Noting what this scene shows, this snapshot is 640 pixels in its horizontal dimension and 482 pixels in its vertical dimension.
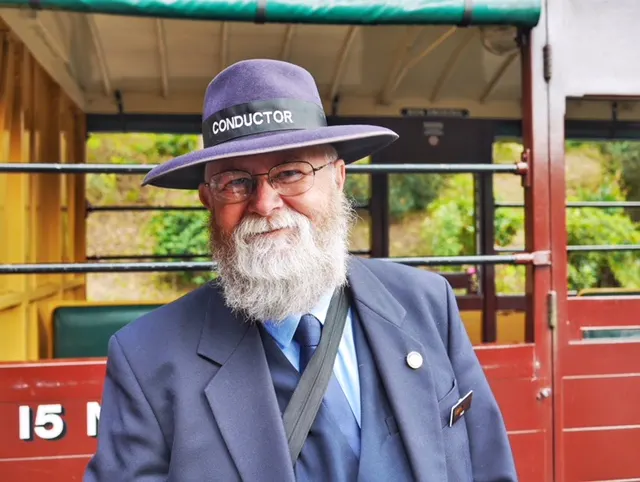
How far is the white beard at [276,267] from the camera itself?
4.58 ft

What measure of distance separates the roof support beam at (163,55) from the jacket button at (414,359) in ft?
8.49

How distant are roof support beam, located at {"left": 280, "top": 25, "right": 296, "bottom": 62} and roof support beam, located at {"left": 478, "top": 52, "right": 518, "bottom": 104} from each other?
4.49 ft

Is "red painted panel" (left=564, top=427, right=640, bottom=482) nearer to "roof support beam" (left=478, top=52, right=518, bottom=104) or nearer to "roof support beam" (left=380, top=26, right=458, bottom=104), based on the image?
"roof support beam" (left=380, top=26, right=458, bottom=104)

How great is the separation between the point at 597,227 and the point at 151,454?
33.1 ft

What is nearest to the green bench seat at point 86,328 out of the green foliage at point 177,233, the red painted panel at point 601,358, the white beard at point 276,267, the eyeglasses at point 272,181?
the white beard at point 276,267

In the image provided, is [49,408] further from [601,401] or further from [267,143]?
[601,401]

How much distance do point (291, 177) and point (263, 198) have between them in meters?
0.08

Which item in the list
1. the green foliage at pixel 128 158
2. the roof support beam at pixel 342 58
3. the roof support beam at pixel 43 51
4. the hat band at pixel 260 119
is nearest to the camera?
the hat band at pixel 260 119

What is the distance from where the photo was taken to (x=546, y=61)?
231 cm

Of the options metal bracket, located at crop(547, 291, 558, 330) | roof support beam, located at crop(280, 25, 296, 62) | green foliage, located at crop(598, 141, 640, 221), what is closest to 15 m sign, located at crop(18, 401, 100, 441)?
metal bracket, located at crop(547, 291, 558, 330)

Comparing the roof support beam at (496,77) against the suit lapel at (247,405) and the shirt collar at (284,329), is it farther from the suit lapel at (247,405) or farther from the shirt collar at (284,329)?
the suit lapel at (247,405)

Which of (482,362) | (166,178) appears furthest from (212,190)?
(482,362)

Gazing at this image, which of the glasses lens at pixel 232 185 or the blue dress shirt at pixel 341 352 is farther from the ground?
the glasses lens at pixel 232 185

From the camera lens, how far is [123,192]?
12031 mm
